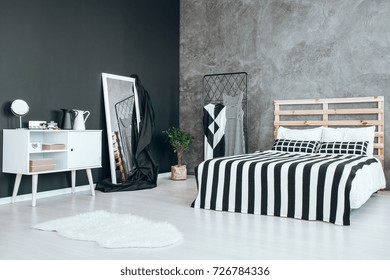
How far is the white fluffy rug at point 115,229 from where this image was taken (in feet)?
9.31

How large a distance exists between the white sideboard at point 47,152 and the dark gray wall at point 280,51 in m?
2.63

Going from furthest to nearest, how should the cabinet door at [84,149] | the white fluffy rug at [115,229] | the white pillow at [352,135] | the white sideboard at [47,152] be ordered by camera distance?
the white pillow at [352,135], the cabinet door at [84,149], the white sideboard at [47,152], the white fluffy rug at [115,229]

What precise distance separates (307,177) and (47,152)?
2921 mm

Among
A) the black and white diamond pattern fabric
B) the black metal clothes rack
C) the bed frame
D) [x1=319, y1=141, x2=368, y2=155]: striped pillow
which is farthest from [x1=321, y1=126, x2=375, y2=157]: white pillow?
the black and white diamond pattern fabric

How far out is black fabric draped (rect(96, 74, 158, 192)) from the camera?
225 inches

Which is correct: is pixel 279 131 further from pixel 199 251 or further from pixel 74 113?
pixel 199 251

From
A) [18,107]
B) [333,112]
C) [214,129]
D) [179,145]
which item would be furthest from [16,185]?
[333,112]

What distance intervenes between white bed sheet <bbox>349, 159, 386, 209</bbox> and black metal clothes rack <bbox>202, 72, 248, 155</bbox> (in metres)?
2.21

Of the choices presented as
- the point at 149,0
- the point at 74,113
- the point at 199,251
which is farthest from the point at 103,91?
the point at 199,251

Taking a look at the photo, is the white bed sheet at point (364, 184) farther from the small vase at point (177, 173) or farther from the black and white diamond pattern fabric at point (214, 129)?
the small vase at point (177, 173)

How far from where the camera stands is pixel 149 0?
660 cm

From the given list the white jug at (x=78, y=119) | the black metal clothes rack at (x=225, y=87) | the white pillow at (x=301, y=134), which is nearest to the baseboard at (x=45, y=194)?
the white jug at (x=78, y=119)

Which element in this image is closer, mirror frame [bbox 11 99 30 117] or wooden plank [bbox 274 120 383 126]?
mirror frame [bbox 11 99 30 117]

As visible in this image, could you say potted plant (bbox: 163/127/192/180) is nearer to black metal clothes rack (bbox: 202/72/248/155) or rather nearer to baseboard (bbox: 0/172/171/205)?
black metal clothes rack (bbox: 202/72/248/155)
